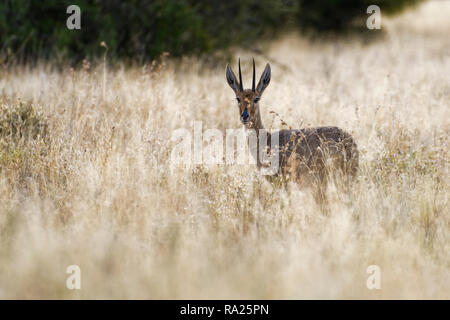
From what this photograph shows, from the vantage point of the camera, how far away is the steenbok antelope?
5.20m

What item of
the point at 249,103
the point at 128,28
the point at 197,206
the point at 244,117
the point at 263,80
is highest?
the point at 128,28

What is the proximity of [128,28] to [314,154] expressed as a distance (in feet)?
24.0

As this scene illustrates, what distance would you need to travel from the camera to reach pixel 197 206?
481 cm

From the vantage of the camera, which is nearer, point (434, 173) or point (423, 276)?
point (423, 276)

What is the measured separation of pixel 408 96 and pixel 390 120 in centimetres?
118

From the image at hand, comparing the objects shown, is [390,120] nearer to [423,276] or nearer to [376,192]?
[376,192]

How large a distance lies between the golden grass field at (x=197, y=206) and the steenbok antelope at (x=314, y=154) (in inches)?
6.5

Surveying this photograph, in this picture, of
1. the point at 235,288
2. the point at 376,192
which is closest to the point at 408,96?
the point at 376,192

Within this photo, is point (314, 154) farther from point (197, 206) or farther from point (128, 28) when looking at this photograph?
point (128, 28)

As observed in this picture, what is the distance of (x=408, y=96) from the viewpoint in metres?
7.71

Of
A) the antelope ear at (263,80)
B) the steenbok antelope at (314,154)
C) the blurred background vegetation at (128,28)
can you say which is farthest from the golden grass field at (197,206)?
the blurred background vegetation at (128,28)

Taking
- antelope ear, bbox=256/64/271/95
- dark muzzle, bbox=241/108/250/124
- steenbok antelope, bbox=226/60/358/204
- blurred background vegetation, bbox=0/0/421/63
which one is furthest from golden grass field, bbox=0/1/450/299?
blurred background vegetation, bbox=0/0/421/63

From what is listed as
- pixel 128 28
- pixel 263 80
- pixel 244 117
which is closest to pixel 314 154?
pixel 244 117

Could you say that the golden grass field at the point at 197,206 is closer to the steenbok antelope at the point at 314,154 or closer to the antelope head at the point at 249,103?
the steenbok antelope at the point at 314,154
